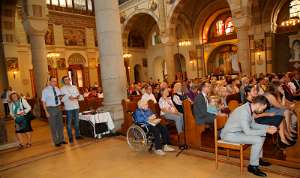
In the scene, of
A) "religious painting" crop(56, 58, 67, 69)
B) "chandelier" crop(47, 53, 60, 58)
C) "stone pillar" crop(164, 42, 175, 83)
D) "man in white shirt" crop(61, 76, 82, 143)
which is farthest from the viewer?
"religious painting" crop(56, 58, 67, 69)

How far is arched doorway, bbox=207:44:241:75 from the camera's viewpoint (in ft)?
66.4

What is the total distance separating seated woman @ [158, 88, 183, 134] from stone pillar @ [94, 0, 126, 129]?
1.62m

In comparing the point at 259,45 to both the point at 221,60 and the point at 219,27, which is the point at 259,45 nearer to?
the point at 221,60

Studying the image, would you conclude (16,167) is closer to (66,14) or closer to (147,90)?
(147,90)

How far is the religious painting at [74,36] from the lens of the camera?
63.8 ft

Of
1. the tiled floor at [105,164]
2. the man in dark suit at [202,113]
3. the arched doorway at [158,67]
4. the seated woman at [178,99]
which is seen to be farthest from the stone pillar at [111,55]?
the arched doorway at [158,67]

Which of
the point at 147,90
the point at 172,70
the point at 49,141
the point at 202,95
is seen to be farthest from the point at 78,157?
the point at 172,70

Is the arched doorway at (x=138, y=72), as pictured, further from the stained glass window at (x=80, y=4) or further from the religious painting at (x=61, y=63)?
the religious painting at (x=61, y=63)

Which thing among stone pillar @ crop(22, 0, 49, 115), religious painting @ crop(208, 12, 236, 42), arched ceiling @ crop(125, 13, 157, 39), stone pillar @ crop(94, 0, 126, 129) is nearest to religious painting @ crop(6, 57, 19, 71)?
stone pillar @ crop(22, 0, 49, 115)

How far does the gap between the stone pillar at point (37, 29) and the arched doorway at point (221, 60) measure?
1426cm

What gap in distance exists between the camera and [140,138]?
5.25 metres

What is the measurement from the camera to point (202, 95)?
5.16m

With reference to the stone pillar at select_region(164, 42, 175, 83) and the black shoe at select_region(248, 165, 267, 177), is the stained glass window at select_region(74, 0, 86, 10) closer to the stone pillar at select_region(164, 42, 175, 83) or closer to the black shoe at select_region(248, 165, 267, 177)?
the stone pillar at select_region(164, 42, 175, 83)

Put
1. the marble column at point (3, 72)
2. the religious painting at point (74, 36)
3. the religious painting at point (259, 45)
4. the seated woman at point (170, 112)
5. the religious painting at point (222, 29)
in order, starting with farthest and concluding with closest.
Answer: the religious painting at point (222, 29), the religious painting at point (74, 36), the religious painting at point (259, 45), the marble column at point (3, 72), the seated woman at point (170, 112)
